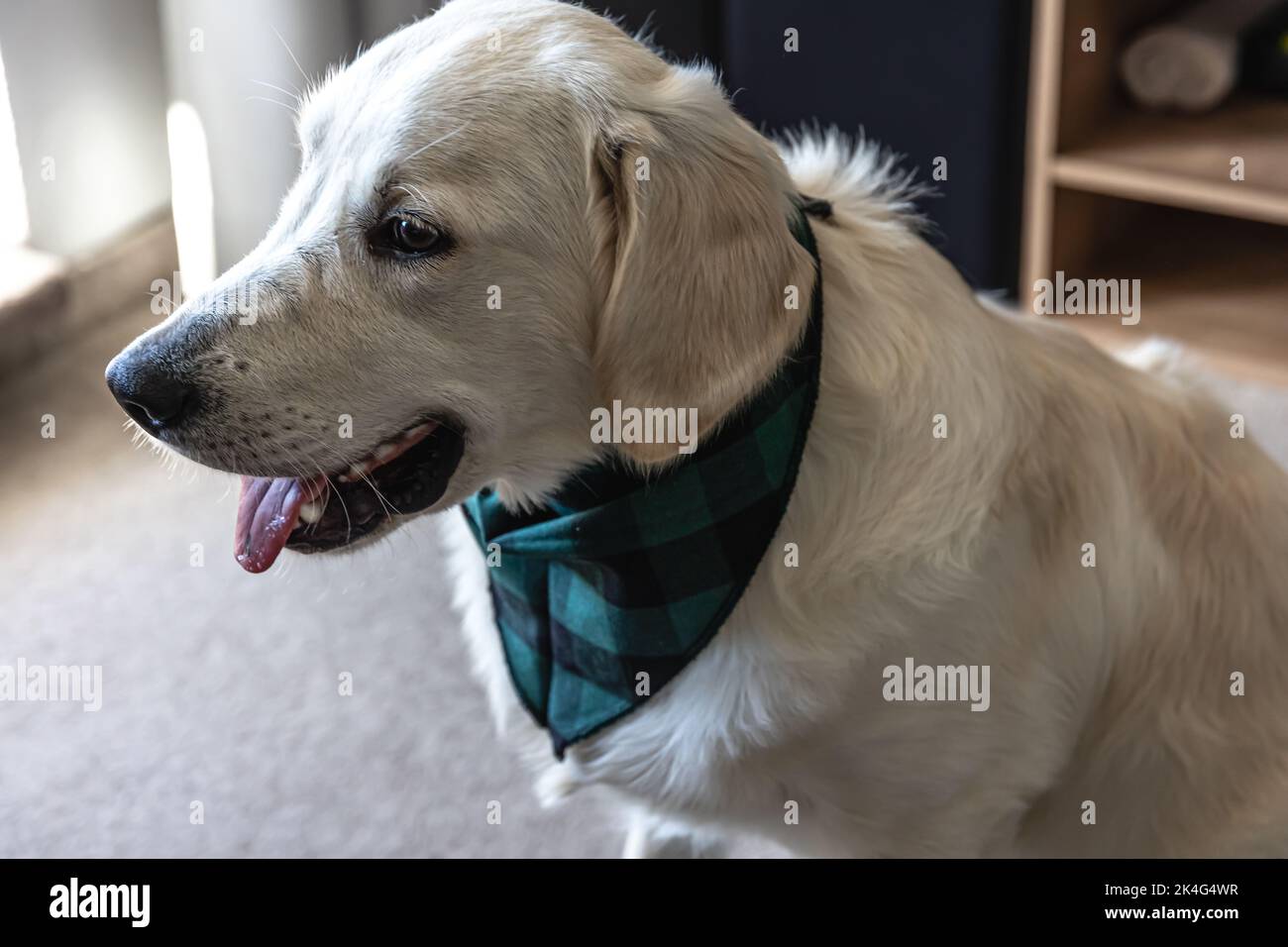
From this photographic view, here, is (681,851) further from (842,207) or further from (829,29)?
(829,29)

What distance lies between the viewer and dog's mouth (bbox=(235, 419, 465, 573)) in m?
1.17

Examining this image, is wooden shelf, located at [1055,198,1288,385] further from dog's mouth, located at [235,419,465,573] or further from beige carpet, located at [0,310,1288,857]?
dog's mouth, located at [235,419,465,573]

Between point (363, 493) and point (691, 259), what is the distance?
334 millimetres

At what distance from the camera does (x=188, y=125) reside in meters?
2.54

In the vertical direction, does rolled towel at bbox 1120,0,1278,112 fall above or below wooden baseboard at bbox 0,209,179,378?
above

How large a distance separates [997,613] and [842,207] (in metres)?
0.38

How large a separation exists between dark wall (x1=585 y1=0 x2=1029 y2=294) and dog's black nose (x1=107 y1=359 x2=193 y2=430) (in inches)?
56.9

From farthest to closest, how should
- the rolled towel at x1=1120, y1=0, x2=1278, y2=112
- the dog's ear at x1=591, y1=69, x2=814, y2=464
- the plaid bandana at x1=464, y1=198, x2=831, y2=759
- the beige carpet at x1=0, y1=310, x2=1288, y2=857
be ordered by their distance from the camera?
the rolled towel at x1=1120, y1=0, x2=1278, y2=112, the beige carpet at x1=0, y1=310, x2=1288, y2=857, the plaid bandana at x1=464, y1=198, x2=831, y2=759, the dog's ear at x1=591, y1=69, x2=814, y2=464

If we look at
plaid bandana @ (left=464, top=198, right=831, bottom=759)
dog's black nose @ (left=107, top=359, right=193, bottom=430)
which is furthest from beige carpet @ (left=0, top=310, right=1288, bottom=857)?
dog's black nose @ (left=107, top=359, right=193, bottom=430)

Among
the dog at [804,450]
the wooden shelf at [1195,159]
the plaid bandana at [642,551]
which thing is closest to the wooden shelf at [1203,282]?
the wooden shelf at [1195,159]

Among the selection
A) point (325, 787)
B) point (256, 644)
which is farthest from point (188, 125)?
point (325, 787)

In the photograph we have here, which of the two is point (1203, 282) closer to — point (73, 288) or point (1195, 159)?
point (1195, 159)

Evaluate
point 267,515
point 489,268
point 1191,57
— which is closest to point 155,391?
point 267,515

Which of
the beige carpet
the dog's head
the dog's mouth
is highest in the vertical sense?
the dog's head
